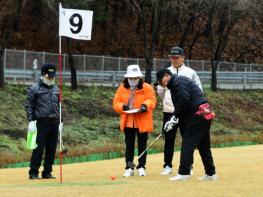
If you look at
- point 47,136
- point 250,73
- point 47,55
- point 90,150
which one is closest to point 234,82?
point 250,73

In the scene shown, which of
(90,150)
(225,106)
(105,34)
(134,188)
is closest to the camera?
(134,188)

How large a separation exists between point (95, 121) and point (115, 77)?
1005 cm

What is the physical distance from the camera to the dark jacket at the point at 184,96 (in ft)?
37.0

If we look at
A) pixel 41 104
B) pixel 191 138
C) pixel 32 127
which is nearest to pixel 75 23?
pixel 41 104

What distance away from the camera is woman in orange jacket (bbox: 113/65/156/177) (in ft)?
42.1

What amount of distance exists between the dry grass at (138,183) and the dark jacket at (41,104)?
44.7 inches

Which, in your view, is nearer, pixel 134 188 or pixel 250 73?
pixel 134 188

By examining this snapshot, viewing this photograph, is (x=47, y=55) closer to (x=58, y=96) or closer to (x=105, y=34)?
(x=105, y=34)

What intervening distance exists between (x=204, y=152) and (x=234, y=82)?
3817cm

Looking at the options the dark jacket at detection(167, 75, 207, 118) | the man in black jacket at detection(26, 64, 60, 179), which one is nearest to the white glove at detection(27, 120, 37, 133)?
the man in black jacket at detection(26, 64, 60, 179)

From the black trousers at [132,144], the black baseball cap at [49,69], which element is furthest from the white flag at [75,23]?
the black trousers at [132,144]

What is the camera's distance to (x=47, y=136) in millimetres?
13375

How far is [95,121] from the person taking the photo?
1264 inches

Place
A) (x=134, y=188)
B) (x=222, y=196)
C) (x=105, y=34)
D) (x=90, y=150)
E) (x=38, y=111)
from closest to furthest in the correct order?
(x=222, y=196), (x=134, y=188), (x=38, y=111), (x=90, y=150), (x=105, y=34)
